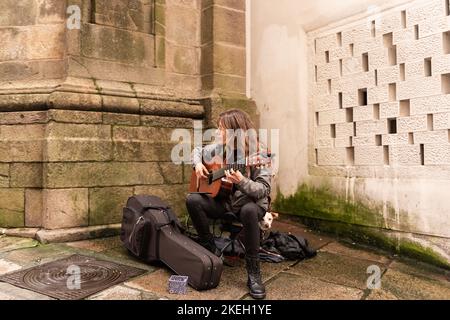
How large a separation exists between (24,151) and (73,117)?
61cm

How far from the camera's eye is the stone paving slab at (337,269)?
8.76 ft

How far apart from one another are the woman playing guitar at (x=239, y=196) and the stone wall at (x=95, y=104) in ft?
4.20

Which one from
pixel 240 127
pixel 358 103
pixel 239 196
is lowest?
pixel 239 196

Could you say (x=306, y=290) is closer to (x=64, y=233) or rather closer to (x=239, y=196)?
(x=239, y=196)

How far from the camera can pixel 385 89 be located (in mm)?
3402

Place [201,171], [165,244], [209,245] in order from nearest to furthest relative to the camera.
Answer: [165,244], [201,171], [209,245]

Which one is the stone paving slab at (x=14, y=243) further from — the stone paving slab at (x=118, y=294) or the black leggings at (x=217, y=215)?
the black leggings at (x=217, y=215)

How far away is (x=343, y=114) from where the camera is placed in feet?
12.4

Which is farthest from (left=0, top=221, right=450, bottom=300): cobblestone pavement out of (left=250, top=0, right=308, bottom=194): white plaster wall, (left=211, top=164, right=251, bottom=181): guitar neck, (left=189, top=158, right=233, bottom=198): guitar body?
(left=250, top=0, right=308, bottom=194): white plaster wall

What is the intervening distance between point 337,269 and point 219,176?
1226 mm

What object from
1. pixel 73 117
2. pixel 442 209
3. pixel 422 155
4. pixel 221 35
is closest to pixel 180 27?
pixel 221 35

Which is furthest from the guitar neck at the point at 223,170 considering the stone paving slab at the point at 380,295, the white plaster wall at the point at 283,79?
the white plaster wall at the point at 283,79

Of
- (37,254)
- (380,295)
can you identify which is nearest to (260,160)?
(380,295)

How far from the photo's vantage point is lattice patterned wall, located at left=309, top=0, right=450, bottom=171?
3.00 m
